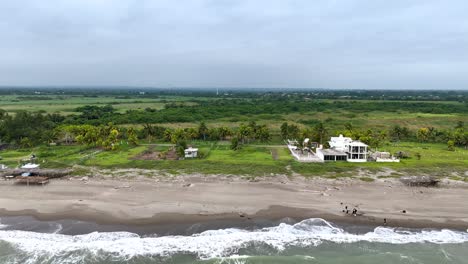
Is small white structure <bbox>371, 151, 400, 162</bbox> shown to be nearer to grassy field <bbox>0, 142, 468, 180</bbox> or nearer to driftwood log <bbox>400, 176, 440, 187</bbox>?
grassy field <bbox>0, 142, 468, 180</bbox>

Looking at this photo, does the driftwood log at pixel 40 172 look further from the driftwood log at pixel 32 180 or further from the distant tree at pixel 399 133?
the distant tree at pixel 399 133

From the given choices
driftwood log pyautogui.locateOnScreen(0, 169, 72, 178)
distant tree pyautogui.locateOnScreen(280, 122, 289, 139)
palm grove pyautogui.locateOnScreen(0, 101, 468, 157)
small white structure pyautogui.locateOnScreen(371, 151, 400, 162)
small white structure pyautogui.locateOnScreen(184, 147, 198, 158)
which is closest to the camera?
driftwood log pyautogui.locateOnScreen(0, 169, 72, 178)

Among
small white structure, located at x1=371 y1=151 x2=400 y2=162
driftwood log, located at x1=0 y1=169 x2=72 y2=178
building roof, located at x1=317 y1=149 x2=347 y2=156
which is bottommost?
driftwood log, located at x1=0 y1=169 x2=72 y2=178

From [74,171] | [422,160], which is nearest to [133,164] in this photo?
[74,171]

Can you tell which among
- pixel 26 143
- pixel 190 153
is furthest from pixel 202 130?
pixel 26 143

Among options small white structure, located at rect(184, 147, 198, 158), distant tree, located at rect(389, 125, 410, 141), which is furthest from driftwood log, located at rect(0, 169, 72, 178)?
distant tree, located at rect(389, 125, 410, 141)

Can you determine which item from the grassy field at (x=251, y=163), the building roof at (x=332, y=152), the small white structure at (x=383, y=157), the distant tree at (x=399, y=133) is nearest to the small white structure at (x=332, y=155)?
the building roof at (x=332, y=152)

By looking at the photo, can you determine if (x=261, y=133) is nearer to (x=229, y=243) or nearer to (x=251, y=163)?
(x=251, y=163)
